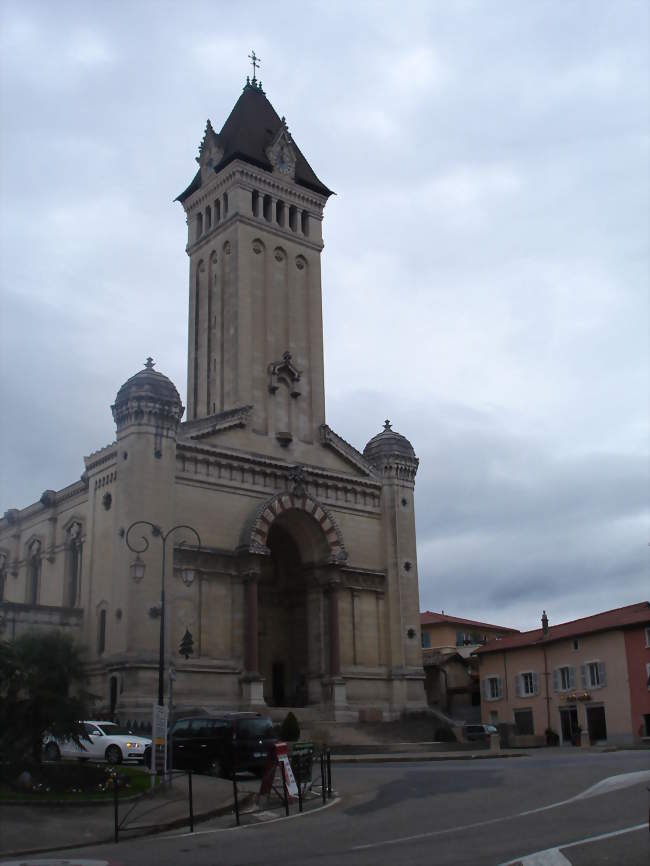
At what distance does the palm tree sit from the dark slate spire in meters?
37.3

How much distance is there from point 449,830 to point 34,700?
36.6 feet

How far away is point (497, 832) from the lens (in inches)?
612

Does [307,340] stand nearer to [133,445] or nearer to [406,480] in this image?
[406,480]

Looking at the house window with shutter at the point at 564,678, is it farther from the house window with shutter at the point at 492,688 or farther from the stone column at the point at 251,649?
the stone column at the point at 251,649

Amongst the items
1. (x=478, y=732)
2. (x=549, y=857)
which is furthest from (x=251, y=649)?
(x=549, y=857)

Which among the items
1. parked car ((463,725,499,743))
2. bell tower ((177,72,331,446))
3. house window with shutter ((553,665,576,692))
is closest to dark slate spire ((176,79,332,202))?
bell tower ((177,72,331,446))

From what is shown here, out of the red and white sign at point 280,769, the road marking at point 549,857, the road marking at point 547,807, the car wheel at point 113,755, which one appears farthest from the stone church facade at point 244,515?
the road marking at point 549,857

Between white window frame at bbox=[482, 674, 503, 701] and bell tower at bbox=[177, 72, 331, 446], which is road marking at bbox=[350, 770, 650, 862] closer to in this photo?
bell tower at bbox=[177, 72, 331, 446]

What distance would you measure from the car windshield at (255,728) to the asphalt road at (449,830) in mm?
2770

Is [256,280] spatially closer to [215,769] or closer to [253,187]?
[253,187]

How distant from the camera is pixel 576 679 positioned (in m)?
53.7

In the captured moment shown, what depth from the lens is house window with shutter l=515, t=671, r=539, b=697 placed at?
5731 cm

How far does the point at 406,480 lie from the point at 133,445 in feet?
57.4

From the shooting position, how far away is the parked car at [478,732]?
156ft
